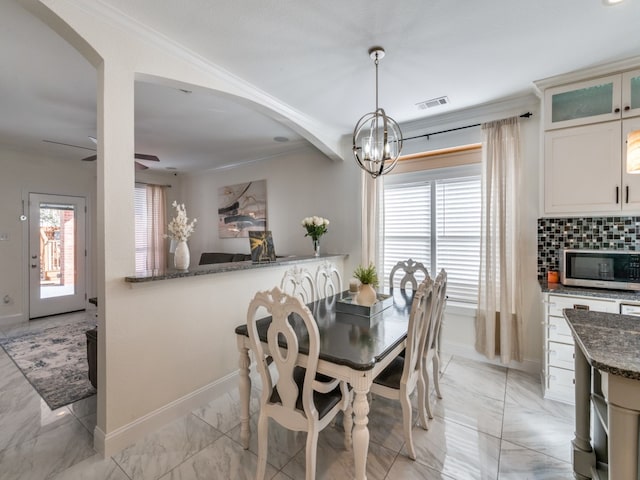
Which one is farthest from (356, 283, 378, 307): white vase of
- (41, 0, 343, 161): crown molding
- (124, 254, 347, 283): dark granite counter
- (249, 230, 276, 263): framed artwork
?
(41, 0, 343, 161): crown molding

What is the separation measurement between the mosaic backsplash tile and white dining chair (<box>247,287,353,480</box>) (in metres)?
2.48

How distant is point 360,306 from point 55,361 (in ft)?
11.1

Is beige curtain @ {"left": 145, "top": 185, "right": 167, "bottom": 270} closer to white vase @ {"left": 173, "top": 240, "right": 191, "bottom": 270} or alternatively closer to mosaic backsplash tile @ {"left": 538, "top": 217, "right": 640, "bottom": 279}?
white vase @ {"left": 173, "top": 240, "right": 191, "bottom": 270}

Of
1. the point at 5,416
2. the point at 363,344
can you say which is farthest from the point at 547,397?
the point at 5,416

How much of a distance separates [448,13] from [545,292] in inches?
86.7

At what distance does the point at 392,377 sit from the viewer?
1.84m

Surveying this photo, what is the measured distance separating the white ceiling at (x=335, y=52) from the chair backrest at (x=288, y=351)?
1.75 m

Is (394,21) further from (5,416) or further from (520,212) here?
(5,416)

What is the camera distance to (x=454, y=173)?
11.1 feet

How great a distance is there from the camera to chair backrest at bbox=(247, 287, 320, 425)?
4.61ft

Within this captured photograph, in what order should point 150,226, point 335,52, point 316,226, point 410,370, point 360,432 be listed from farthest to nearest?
point 150,226 < point 316,226 < point 335,52 < point 410,370 < point 360,432

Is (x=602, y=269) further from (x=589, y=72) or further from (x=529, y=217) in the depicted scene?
(x=589, y=72)

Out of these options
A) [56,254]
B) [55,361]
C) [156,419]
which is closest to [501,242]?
[156,419]

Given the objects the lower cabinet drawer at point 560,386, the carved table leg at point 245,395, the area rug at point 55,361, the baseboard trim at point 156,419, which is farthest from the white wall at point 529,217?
the area rug at point 55,361
